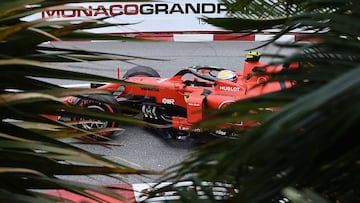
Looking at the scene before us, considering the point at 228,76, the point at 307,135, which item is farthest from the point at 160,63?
the point at 307,135

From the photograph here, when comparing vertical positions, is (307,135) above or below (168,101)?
above

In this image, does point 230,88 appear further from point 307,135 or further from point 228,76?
point 307,135

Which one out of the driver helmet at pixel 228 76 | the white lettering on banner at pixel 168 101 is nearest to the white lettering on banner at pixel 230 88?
the driver helmet at pixel 228 76

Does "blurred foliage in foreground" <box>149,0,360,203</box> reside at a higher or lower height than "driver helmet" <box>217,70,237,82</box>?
higher

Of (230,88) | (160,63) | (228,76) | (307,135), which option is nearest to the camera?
(307,135)

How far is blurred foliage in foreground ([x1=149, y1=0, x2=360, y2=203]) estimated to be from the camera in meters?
0.68

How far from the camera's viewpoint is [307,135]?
28.1 inches

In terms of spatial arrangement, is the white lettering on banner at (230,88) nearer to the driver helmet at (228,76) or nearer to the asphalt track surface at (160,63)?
the driver helmet at (228,76)

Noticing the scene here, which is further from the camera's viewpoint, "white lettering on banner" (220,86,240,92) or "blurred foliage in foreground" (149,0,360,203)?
"white lettering on banner" (220,86,240,92)

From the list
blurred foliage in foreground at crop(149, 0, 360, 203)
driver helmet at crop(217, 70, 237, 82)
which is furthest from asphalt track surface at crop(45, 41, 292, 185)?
blurred foliage in foreground at crop(149, 0, 360, 203)

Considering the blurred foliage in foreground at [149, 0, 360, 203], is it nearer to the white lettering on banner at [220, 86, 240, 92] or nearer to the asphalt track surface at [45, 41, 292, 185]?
the asphalt track surface at [45, 41, 292, 185]

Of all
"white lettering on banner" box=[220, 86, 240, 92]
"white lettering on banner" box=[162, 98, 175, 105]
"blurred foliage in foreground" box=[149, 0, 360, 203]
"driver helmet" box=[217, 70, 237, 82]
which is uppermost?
→ "blurred foliage in foreground" box=[149, 0, 360, 203]

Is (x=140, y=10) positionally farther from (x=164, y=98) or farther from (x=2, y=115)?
(x=2, y=115)

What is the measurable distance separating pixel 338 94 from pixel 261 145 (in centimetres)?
9
